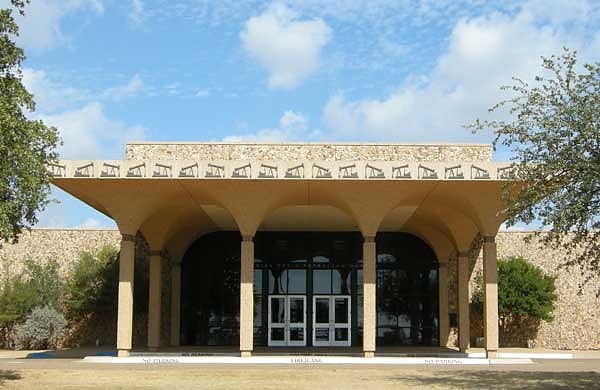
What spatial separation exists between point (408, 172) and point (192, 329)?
608 inches

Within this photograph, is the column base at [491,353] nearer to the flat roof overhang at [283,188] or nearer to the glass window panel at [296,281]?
the flat roof overhang at [283,188]

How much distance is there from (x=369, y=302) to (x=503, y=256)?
11620mm

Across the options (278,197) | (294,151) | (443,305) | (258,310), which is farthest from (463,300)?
(278,197)

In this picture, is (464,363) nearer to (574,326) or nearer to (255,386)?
(255,386)

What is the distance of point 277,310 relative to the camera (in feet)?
116

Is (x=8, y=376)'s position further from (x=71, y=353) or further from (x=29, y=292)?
(x=29, y=292)

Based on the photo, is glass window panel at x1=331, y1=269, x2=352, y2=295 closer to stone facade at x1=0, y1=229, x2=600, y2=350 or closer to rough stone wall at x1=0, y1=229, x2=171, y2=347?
stone facade at x1=0, y1=229, x2=600, y2=350

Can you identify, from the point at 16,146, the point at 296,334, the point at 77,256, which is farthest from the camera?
the point at 77,256

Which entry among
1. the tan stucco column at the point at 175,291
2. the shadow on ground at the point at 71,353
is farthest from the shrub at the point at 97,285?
the shadow on ground at the point at 71,353

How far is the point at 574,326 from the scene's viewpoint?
3553 centimetres

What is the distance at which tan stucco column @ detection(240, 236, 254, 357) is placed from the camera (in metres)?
26.3

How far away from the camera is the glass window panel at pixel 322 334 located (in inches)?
1382

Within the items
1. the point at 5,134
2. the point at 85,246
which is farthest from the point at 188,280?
the point at 5,134

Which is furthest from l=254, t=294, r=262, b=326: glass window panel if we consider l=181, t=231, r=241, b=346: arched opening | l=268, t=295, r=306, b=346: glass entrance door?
l=181, t=231, r=241, b=346: arched opening
